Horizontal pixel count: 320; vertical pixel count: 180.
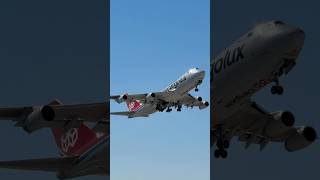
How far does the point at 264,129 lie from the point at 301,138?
4.48ft

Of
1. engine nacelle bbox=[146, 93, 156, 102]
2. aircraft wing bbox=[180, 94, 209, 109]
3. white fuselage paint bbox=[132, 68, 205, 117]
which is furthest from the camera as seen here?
white fuselage paint bbox=[132, 68, 205, 117]

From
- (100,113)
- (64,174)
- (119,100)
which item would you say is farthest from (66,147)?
(100,113)

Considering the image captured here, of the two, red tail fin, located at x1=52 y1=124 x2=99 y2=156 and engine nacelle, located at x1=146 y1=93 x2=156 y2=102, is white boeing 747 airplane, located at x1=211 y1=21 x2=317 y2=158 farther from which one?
engine nacelle, located at x1=146 y1=93 x2=156 y2=102

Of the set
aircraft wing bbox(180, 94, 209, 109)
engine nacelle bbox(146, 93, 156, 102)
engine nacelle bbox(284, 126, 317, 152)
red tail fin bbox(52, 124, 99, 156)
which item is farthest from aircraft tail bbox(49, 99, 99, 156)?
engine nacelle bbox(284, 126, 317, 152)

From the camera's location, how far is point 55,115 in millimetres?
14750

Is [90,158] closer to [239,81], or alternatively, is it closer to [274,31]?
[239,81]

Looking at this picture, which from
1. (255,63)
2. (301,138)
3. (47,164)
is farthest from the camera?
(301,138)

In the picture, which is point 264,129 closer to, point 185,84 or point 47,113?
point 47,113

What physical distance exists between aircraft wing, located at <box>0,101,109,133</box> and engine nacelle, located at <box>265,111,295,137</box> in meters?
5.88

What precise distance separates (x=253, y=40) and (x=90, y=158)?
5.70 m


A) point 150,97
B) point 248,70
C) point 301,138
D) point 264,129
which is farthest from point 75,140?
point 248,70

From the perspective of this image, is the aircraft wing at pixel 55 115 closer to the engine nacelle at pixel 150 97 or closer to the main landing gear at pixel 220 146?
the main landing gear at pixel 220 146

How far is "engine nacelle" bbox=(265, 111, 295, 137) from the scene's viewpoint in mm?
17891

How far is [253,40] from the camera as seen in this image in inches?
595
